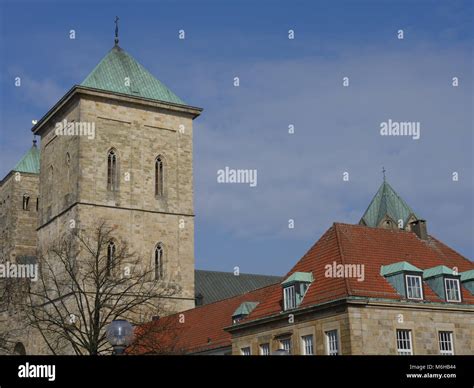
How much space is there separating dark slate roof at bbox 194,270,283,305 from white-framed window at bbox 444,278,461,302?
29842 mm

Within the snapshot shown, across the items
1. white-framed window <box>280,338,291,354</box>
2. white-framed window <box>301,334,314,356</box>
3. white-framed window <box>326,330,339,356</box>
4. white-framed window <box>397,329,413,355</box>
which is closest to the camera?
white-framed window <box>326,330,339,356</box>

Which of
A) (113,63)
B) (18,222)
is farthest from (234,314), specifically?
(18,222)

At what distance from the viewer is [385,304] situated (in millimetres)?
29953

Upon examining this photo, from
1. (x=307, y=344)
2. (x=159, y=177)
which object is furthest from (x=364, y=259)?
(x=159, y=177)

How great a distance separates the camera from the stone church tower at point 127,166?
55719mm

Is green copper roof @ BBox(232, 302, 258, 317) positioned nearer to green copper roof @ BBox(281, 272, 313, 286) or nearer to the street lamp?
green copper roof @ BBox(281, 272, 313, 286)

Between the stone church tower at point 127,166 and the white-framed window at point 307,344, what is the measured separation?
2576cm

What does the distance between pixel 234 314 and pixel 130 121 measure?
74.0ft

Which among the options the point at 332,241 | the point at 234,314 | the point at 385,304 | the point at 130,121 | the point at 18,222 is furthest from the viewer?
the point at 18,222

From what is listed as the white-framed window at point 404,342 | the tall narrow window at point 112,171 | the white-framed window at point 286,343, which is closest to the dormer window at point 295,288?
the white-framed window at point 286,343

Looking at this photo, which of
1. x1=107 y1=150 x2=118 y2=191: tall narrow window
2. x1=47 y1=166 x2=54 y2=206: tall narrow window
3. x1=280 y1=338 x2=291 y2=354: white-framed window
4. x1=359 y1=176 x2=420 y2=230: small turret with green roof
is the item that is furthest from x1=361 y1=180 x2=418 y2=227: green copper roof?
x1=280 y1=338 x2=291 y2=354: white-framed window

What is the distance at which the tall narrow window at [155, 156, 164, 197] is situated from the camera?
192 ft

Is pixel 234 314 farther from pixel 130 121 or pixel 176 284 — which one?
pixel 130 121
